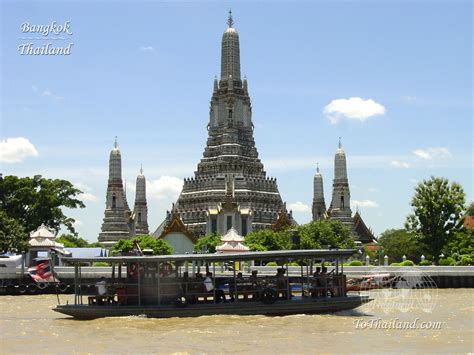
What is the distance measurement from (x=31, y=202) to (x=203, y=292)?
4062cm

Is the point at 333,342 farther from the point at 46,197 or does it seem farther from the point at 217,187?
the point at 217,187

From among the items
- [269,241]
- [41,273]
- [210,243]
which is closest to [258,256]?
[41,273]

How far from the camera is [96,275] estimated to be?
163ft

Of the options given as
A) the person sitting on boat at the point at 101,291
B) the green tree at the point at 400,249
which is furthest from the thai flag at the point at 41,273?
the green tree at the point at 400,249

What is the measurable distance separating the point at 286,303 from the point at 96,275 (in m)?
23.2

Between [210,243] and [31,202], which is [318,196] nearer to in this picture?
[210,243]

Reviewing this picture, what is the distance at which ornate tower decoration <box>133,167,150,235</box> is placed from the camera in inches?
4013

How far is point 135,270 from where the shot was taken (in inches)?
1182

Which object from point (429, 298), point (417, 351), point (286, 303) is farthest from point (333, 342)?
point (429, 298)

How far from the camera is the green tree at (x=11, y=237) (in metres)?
55.7

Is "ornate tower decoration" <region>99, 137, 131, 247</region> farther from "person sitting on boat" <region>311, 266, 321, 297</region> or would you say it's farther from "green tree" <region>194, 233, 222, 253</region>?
"person sitting on boat" <region>311, 266, 321, 297</region>

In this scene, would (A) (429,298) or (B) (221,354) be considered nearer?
(B) (221,354)

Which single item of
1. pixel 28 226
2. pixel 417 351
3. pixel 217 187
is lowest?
pixel 417 351

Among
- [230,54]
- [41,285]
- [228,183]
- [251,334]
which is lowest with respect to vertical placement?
[251,334]
